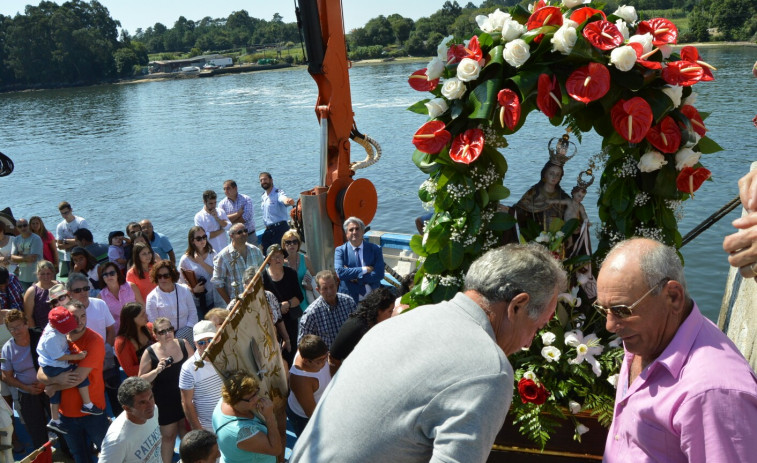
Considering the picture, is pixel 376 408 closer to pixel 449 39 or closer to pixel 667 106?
pixel 667 106

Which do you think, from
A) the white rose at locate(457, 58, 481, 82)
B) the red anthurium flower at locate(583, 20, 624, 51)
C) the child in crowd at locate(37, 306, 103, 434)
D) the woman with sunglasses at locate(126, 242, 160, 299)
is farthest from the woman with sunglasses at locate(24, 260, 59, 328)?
the red anthurium flower at locate(583, 20, 624, 51)

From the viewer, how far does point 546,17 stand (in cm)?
373

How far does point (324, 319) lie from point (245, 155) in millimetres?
26849

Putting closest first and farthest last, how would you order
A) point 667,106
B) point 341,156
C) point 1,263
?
point 667,106
point 341,156
point 1,263

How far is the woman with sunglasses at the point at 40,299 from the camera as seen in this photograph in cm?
717

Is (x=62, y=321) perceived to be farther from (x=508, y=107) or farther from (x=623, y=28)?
(x=623, y=28)

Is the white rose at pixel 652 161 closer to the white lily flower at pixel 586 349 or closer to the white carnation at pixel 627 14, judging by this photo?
the white carnation at pixel 627 14

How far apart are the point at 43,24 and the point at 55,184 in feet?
228

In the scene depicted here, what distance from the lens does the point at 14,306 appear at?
289 inches

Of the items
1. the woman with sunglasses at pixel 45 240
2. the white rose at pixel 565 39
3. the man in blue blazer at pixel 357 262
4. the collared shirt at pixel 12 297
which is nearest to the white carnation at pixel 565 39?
the white rose at pixel 565 39

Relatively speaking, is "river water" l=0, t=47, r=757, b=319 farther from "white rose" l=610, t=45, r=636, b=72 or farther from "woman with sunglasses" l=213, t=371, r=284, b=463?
"woman with sunglasses" l=213, t=371, r=284, b=463

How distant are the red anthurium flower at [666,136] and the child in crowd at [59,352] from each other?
4538 millimetres

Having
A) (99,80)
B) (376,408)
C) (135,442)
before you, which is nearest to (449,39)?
(376,408)

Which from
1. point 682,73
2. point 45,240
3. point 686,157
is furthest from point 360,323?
point 45,240
